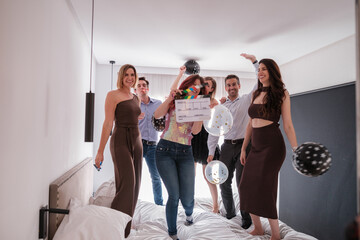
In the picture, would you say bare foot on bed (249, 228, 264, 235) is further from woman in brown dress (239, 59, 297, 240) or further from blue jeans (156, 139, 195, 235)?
blue jeans (156, 139, 195, 235)

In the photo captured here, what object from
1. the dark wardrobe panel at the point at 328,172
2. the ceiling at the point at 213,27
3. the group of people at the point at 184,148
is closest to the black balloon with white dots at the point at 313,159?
the group of people at the point at 184,148

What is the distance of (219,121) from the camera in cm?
208

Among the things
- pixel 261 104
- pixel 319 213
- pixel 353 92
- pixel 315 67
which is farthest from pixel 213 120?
pixel 315 67

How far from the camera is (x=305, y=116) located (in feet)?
11.0

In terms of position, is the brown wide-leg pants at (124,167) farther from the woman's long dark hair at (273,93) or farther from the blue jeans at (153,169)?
the blue jeans at (153,169)

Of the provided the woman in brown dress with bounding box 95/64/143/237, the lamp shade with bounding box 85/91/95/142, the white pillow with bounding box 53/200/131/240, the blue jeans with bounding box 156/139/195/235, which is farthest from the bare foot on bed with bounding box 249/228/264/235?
the lamp shade with bounding box 85/91/95/142

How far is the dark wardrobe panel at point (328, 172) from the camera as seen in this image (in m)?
2.67

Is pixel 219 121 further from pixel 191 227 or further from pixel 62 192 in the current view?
pixel 62 192

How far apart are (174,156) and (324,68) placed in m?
2.54

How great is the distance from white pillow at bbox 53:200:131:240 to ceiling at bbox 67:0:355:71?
5.47 ft

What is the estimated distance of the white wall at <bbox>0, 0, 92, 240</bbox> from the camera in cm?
107

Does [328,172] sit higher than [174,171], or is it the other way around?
[174,171]

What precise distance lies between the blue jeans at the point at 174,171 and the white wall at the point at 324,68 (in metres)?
2.19

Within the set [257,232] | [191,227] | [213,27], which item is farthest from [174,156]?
[213,27]
